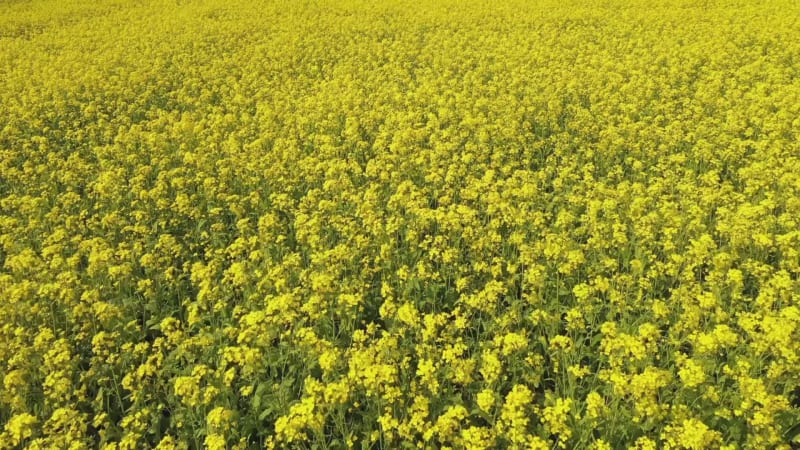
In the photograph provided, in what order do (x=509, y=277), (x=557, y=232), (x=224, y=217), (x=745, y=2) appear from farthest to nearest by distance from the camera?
1. (x=745, y=2)
2. (x=224, y=217)
3. (x=557, y=232)
4. (x=509, y=277)

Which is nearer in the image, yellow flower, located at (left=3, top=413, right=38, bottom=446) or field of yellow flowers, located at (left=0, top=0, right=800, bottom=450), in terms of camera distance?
yellow flower, located at (left=3, top=413, right=38, bottom=446)

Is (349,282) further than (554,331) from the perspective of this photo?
Yes

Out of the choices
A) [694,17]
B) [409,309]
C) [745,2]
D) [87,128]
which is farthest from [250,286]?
[745,2]

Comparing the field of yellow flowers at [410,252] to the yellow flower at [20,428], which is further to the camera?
the field of yellow flowers at [410,252]

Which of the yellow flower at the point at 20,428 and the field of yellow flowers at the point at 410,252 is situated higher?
the yellow flower at the point at 20,428

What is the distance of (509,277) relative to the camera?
621cm

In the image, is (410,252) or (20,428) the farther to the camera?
(410,252)

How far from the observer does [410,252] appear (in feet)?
21.6

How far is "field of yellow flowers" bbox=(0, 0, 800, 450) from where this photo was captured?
4121 millimetres

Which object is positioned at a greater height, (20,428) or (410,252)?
(20,428)

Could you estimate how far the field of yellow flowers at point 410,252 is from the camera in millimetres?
4121

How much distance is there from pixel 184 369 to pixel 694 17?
20287mm

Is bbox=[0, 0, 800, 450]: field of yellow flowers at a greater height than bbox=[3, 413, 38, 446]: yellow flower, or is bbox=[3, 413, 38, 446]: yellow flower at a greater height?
bbox=[3, 413, 38, 446]: yellow flower

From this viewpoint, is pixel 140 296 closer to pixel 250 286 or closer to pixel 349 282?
pixel 250 286
